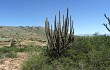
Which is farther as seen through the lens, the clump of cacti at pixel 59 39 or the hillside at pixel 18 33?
the hillside at pixel 18 33

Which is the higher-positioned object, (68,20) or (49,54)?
(68,20)

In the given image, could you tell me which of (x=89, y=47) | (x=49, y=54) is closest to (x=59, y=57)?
(x=49, y=54)

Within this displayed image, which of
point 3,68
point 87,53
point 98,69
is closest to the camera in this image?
point 98,69

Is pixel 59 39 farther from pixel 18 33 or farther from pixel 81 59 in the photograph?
pixel 18 33

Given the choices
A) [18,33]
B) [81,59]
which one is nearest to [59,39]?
[81,59]

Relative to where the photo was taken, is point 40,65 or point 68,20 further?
point 68,20

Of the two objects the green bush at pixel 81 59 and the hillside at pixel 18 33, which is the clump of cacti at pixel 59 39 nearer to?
the green bush at pixel 81 59

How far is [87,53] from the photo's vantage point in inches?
492

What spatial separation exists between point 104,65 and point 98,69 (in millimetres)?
569

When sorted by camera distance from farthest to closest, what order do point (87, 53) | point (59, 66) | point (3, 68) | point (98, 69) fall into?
point (87, 53)
point (3, 68)
point (59, 66)
point (98, 69)

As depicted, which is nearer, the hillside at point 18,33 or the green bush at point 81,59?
the green bush at point 81,59

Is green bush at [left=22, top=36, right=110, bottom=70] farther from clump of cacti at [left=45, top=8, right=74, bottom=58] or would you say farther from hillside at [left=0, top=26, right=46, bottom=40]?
hillside at [left=0, top=26, right=46, bottom=40]

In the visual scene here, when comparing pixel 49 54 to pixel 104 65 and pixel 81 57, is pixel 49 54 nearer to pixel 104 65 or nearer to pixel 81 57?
pixel 81 57

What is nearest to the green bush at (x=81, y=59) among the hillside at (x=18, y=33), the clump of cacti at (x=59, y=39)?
the clump of cacti at (x=59, y=39)
